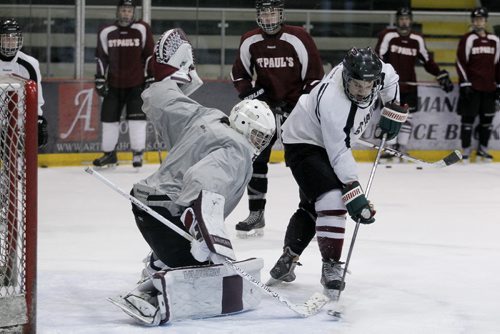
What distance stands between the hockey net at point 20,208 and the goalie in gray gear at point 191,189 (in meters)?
0.38

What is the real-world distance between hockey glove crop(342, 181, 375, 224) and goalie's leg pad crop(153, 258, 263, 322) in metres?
0.35

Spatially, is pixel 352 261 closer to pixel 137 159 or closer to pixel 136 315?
pixel 136 315

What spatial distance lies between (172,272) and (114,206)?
2865mm

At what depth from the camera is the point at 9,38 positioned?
668 cm

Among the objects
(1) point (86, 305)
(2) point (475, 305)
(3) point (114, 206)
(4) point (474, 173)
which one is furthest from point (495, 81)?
(1) point (86, 305)

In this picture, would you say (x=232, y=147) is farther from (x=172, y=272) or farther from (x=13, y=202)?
(x=13, y=202)

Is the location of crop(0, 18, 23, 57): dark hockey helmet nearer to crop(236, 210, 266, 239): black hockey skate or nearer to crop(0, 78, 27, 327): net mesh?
crop(236, 210, 266, 239): black hockey skate

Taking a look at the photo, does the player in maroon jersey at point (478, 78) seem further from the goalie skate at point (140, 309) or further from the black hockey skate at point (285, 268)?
the goalie skate at point (140, 309)

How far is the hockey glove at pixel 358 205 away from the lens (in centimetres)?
379

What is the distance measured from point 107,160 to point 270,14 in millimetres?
2721

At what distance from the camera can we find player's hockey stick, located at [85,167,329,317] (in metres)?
3.55

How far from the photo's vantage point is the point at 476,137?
920cm

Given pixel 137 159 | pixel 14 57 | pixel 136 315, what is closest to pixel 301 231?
pixel 136 315

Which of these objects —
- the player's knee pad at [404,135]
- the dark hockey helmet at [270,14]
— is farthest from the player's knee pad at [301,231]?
the player's knee pad at [404,135]
